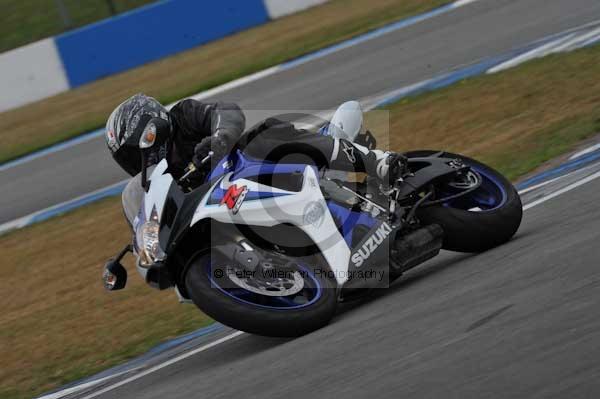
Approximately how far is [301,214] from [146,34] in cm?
1408

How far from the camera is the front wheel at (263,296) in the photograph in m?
4.79

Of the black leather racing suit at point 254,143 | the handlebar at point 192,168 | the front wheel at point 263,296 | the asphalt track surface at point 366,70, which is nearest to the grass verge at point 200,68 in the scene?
the asphalt track surface at point 366,70

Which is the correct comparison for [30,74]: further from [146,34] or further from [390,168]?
[390,168]

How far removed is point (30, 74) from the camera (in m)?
18.4

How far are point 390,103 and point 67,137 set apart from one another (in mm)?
6103

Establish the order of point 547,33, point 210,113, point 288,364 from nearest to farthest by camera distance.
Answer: point 288,364
point 210,113
point 547,33

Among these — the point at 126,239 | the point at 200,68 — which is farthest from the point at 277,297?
the point at 200,68

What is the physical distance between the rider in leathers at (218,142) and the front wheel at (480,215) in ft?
1.22

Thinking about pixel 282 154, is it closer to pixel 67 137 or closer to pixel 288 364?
pixel 288 364

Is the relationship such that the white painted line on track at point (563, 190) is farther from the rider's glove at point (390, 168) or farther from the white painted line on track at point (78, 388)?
the white painted line on track at point (78, 388)

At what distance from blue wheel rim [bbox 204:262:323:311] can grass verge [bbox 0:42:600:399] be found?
168 cm

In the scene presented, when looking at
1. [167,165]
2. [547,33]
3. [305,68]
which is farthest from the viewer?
[305,68]

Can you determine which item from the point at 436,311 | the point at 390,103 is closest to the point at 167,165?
the point at 436,311

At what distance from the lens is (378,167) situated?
5570mm
